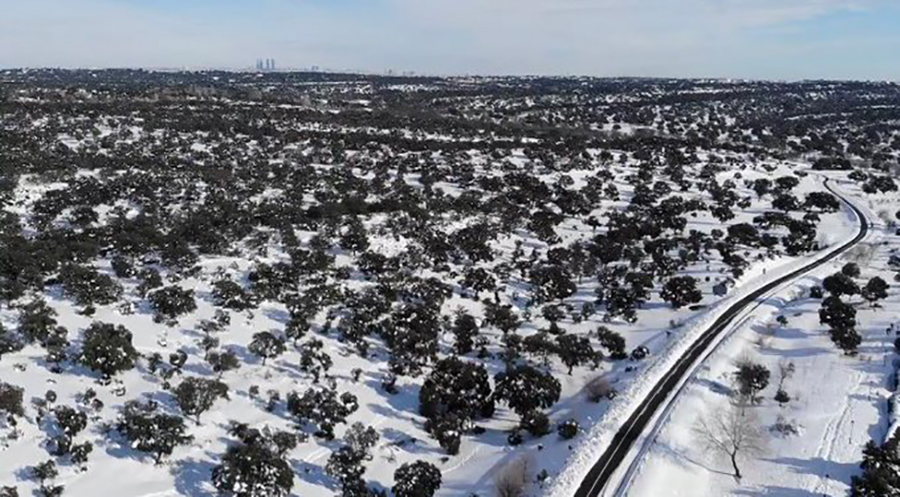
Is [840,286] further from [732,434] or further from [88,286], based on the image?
[88,286]

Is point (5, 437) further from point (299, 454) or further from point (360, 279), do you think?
point (360, 279)

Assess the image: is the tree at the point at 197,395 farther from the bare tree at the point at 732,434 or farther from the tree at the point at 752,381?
the tree at the point at 752,381

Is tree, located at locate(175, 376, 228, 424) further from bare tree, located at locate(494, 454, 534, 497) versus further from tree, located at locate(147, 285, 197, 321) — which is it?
bare tree, located at locate(494, 454, 534, 497)

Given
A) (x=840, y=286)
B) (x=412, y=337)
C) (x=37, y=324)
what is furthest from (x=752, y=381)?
(x=37, y=324)

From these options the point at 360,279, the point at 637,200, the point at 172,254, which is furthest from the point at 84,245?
the point at 637,200

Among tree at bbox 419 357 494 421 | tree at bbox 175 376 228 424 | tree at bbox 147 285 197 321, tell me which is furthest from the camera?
tree at bbox 147 285 197 321

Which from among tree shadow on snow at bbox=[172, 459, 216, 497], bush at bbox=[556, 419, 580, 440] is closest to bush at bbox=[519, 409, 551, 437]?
bush at bbox=[556, 419, 580, 440]

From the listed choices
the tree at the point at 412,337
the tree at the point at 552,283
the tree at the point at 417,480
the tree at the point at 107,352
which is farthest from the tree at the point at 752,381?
the tree at the point at 107,352
